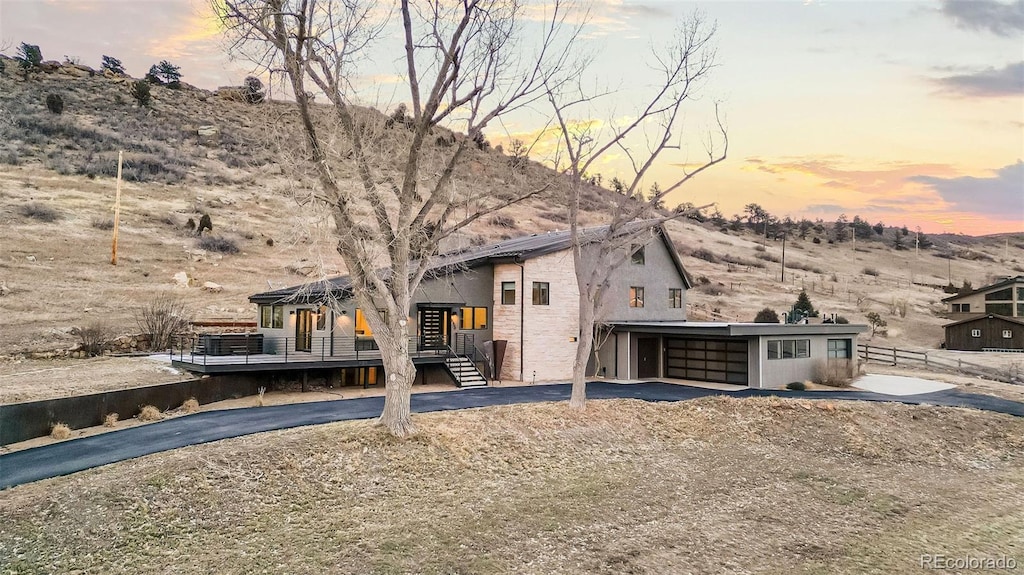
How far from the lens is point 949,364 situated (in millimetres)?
32781

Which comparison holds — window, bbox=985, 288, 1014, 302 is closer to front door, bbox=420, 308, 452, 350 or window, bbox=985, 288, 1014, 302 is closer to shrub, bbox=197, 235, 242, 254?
front door, bbox=420, 308, 452, 350

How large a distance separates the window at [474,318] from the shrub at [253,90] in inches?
601

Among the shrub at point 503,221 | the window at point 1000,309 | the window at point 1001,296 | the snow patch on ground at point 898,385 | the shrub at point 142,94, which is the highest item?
the shrub at point 142,94

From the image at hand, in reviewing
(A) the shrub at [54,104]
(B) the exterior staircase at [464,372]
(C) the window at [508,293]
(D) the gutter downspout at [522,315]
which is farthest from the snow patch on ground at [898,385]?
(A) the shrub at [54,104]

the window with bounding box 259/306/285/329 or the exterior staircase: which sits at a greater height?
the window with bounding box 259/306/285/329

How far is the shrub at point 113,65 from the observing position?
81.7m

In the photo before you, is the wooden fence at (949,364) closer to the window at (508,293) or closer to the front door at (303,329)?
the window at (508,293)

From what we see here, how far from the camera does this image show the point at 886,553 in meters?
7.81

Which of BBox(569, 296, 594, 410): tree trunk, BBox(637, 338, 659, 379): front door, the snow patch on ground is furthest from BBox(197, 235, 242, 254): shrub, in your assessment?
the snow patch on ground

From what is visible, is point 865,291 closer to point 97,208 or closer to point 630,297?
point 630,297

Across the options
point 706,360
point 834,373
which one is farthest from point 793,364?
point 706,360

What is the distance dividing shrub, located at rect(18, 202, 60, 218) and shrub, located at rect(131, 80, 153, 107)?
36006mm

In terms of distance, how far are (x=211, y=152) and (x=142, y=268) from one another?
30.5 m

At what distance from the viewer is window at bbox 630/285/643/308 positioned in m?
28.8
